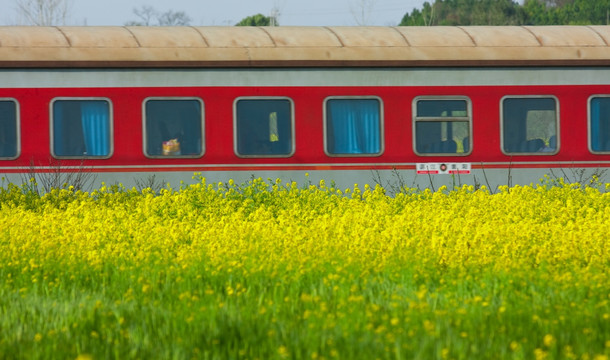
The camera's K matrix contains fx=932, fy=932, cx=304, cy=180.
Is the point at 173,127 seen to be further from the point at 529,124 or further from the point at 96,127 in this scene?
the point at 529,124

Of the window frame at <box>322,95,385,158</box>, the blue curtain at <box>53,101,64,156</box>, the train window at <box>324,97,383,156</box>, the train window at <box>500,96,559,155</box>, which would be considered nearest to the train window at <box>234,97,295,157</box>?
the window frame at <box>322,95,385,158</box>

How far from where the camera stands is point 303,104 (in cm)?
1348

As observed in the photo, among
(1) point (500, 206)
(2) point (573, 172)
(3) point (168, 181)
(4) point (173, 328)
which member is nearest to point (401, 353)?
(4) point (173, 328)

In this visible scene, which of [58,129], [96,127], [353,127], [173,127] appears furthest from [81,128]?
[353,127]

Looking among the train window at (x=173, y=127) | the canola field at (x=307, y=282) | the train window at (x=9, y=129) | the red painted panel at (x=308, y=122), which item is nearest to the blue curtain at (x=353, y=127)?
the red painted panel at (x=308, y=122)

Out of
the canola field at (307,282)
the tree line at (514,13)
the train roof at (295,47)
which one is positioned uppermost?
the tree line at (514,13)

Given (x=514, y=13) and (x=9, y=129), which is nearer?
(x=9, y=129)

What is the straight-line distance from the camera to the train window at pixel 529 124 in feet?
45.3

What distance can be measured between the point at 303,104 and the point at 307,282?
704 cm

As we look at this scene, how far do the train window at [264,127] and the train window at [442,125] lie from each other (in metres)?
1.86

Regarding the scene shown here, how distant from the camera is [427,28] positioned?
565 inches

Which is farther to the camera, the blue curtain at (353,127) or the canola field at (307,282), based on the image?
the blue curtain at (353,127)

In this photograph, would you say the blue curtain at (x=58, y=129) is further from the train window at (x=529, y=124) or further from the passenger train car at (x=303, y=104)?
the train window at (x=529, y=124)

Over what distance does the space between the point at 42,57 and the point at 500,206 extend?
6.60 m
